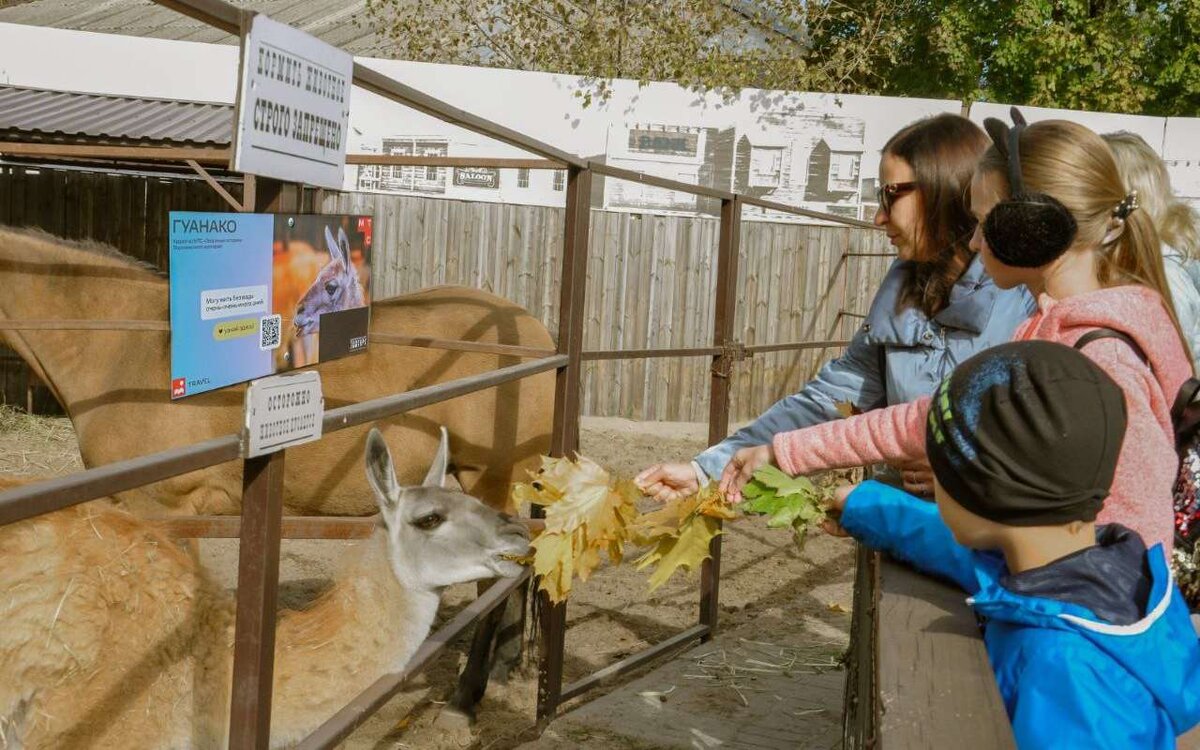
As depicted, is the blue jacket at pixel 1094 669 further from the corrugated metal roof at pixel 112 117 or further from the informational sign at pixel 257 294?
the corrugated metal roof at pixel 112 117

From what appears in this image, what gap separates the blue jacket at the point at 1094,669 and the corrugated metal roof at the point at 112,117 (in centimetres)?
825

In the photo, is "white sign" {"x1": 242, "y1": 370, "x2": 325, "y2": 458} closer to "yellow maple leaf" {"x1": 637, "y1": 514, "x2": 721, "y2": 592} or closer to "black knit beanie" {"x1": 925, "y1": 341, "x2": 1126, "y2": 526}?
"yellow maple leaf" {"x1": 637, "y1": 514, "x2": 721, "y2": 592}

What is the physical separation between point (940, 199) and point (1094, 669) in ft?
5.43

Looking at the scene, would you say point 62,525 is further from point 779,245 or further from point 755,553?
point 779,245

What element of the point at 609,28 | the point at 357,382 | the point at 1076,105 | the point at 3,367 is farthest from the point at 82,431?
the point at 1076,105

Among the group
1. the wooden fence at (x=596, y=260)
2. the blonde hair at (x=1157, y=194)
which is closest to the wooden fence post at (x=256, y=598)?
the blonde hair at (x=1157, y=194)

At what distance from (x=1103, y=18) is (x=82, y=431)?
16601 millimetres

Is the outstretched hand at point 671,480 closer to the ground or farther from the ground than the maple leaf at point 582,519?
farther from the ground

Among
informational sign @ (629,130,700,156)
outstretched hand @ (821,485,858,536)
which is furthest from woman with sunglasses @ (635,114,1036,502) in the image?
informational sign @ (629,130,700,156)

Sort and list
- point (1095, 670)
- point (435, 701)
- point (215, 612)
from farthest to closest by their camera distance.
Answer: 1. point (435, 701)
2. point (215, 612)
3. point (1095, 670)

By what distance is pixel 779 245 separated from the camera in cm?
1248

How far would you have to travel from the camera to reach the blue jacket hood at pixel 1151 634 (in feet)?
5.17

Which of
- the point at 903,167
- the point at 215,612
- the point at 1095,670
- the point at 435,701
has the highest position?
the point at 903,167

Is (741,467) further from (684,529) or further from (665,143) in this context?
(665,143)
